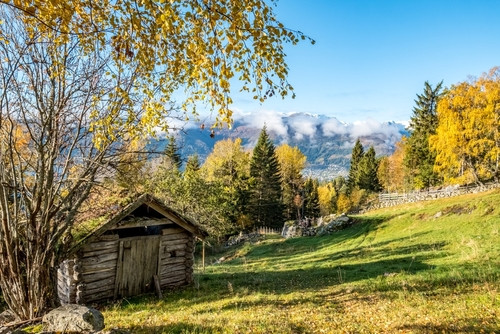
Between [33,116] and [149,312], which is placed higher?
[33,116]

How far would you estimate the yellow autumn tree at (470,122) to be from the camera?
3259cm

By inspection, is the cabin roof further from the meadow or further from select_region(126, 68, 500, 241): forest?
the meadow

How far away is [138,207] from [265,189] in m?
40.7

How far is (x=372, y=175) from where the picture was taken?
7019cm

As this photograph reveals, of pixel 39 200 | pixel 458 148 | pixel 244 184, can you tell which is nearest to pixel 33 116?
pixel 39 200

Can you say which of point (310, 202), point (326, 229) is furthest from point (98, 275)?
point (310, 202)

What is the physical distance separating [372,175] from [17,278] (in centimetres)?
7037

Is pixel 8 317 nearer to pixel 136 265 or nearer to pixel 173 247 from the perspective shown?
pixel 136 265

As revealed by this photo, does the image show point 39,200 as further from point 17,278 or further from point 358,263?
point 358,263

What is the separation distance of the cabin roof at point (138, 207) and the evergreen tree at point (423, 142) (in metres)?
44.3

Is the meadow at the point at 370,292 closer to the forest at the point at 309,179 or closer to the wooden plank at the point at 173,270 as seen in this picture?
the wooden plank at the point at 173,270

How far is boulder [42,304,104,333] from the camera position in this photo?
6090 mm

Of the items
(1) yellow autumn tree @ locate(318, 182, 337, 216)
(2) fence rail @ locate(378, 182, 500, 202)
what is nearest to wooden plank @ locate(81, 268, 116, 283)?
(2) fence rail @ locate(378, 182, 500, 202)

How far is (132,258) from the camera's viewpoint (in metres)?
14.2
